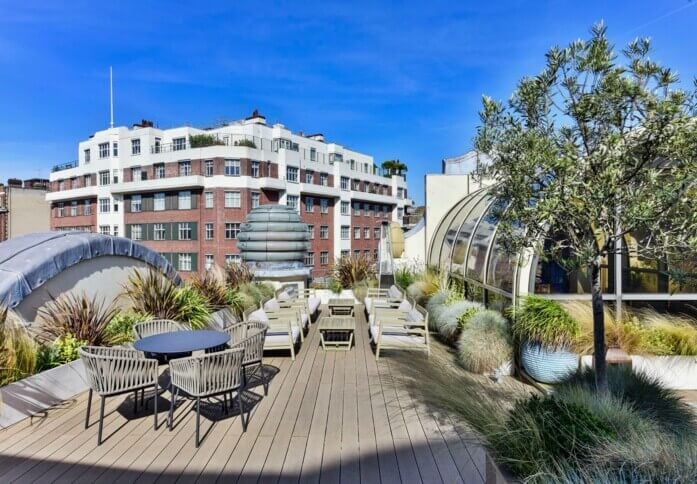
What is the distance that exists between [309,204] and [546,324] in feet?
138

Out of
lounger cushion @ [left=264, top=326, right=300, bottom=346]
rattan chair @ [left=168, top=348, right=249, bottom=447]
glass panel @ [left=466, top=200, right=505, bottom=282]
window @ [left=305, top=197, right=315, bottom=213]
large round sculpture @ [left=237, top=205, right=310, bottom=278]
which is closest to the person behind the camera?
rattan chair @ [left=168, top=348, right=249, bottom=447]

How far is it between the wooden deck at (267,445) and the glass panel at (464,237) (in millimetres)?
5237

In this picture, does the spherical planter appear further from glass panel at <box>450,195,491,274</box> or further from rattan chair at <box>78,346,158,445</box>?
rattan chair at <box>78,346,158,445</box>

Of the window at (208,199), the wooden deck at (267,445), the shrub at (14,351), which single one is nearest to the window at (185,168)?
the window at (208,199)

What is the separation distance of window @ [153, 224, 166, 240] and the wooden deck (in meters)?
41.8

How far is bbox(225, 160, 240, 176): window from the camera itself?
40938 millimetres

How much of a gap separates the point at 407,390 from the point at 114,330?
475 cm

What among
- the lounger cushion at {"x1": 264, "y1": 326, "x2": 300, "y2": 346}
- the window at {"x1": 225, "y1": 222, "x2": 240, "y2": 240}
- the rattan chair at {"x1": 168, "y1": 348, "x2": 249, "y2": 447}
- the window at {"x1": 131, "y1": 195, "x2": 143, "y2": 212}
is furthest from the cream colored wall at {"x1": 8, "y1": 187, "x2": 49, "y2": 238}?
the rattan chair at {"x1": 168, "y1": 348, "x2": 249, "y2": 447}

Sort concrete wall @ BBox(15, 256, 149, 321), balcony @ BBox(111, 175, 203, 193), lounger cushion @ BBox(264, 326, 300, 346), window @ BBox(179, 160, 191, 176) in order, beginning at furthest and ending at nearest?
1. window @ BBox(179, 160, 191, 176)
2. balcony @ BBox(111, 175, 203, 193)
3. lounger cushion @ BBox(264, 326, 300, 346)
4. concrete wall @ BBox(15, 256, 149, 321)

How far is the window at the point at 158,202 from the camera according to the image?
44.1 m

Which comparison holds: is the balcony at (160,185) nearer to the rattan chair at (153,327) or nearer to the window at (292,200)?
the window at (292,200)

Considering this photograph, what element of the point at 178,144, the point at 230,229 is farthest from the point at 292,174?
the point at 178,144

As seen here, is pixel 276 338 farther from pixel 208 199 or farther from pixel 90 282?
pixel 208 199

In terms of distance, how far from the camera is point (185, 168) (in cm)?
4247
